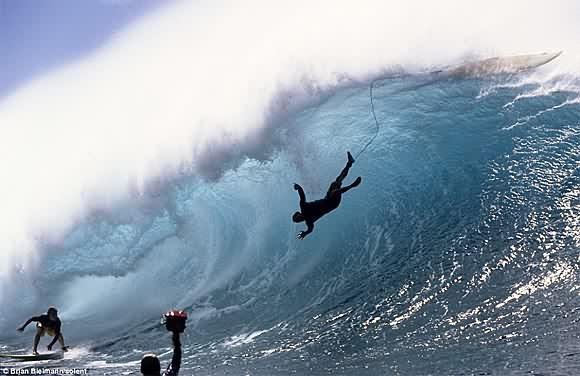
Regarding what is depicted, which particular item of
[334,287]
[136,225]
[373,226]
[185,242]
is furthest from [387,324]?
[136,225]

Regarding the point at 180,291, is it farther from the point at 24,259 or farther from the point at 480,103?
the point at 480,103

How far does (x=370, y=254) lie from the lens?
1168 cm

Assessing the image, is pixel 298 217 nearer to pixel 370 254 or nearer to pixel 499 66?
pixel 370 254

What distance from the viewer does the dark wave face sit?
316 inches

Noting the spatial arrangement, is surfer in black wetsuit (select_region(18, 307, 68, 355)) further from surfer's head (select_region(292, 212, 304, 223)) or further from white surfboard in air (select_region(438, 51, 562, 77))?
white surfboard in air (select_region(438, 51, 562, 77))

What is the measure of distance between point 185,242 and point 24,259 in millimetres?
3895

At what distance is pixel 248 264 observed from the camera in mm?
12672

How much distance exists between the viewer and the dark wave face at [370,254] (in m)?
8.02
